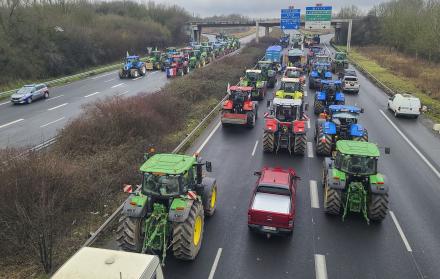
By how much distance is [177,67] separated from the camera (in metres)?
45.9

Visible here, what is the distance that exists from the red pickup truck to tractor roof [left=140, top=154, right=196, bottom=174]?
103 inches

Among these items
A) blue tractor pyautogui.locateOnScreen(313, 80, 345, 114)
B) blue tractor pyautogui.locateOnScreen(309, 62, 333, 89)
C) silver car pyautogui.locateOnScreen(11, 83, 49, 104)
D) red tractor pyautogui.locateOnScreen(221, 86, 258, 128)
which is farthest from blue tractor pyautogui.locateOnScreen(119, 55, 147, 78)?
blue tractor pyautogui.locateOnScreen(313, 80, 345, 114)

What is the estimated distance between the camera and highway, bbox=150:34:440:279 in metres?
11.1

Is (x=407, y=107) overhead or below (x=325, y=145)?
overhead

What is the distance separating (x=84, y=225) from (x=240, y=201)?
19.4 ft

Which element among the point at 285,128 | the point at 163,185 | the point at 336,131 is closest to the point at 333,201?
the point at 163,185

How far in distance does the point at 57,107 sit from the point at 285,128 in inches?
822

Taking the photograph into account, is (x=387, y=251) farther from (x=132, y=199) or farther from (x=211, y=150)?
(x=211, y=150)

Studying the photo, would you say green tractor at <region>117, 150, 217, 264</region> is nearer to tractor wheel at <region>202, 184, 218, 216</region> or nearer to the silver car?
tractor wheel at <region>202, 184, 218, 216</region>

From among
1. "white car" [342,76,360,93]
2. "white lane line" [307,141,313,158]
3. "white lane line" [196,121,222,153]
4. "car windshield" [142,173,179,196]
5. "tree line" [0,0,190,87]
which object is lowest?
"white lane line" [307,141,313,158]

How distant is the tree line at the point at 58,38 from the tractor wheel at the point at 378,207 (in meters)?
39.0

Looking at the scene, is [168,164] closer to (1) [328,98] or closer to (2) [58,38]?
(1) [328,98]

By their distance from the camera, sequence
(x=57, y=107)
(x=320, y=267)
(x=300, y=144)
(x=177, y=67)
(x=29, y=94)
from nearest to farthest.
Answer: (x=320, y=267), (x=300, y=144), (x=57, y=107), (x=29, y=94), (x=177, y=67)

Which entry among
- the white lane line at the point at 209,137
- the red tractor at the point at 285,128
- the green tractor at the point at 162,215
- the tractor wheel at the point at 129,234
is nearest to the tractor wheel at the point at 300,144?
the red tractor at the point at 285,128
